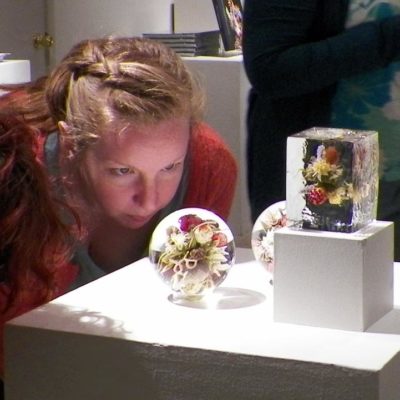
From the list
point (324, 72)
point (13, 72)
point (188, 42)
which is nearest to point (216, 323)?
point (324, 72)

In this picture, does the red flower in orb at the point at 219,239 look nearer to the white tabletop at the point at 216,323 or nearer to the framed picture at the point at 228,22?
the white tabletop at the point at 216,323

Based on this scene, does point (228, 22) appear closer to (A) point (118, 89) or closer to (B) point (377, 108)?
(B) point (377, 108)

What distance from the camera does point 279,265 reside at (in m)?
1.43

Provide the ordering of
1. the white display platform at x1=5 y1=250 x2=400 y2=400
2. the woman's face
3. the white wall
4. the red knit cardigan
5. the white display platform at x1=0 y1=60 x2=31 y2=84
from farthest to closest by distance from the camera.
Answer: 1. the white wall
2. the white display platform at x1=0 y1=60 x2=31 y2=84
3. the red knit cardigan
4. the woman's face
5. the white display platform at x1=5 y1=250 x2=400 y2=400

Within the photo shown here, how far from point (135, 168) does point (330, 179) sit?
0.44 m

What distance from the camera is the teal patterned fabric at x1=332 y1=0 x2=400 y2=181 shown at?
198 cm

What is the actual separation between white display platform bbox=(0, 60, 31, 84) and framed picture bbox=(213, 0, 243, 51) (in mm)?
716

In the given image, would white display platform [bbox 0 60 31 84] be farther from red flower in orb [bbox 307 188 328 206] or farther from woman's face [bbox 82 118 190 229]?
red flower in orb [bbox 307 188 328 206]

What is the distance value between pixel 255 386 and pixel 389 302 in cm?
25

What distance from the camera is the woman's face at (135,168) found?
1782mm

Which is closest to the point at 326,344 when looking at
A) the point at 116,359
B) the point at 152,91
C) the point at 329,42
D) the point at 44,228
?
the point at 116,359

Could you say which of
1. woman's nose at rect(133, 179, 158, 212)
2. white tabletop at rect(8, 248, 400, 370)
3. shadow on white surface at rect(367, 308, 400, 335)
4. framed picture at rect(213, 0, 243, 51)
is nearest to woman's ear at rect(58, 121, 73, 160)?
woman's nose at rect(133, 179, 158, 212)

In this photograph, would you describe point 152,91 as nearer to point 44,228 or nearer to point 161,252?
point 161,252

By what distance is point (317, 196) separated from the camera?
1422 mm
